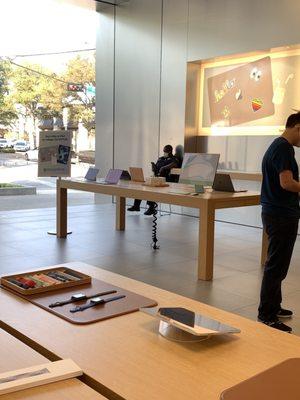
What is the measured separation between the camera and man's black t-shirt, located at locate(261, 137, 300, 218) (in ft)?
10.5

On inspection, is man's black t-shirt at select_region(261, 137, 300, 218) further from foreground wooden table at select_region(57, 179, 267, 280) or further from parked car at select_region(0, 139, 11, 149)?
parked car at select_region(0, 139, 11, 149)

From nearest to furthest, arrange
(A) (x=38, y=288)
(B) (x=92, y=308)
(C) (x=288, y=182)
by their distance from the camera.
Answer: (B) (x=92, y=308), (A) (x=38, y=288), (C) (x=288, y=182)

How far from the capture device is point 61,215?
22.1 ft

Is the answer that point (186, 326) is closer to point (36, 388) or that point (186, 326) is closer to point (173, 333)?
point (173, 333)

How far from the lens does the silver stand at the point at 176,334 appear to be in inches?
59.5

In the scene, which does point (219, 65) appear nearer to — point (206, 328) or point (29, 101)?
point (29, 101)

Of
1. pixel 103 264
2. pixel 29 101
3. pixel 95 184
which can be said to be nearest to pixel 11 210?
pixel 29 101

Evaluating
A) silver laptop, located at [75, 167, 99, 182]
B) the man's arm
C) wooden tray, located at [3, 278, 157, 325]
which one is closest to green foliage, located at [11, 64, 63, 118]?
silver laptop, located at [75, 167, 99, 182]

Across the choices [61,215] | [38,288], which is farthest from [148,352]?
[61,215]

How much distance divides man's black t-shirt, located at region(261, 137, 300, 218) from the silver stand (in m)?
1.88

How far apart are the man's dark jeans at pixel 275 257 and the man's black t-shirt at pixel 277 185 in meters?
0.06

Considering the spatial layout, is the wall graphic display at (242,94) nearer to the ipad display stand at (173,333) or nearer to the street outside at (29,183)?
the street outside at (29,183)

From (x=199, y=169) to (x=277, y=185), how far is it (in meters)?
2.42

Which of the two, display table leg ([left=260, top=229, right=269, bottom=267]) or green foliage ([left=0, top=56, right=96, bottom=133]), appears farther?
green foliage ([left=0, top=56, right=96, bottom=133])
